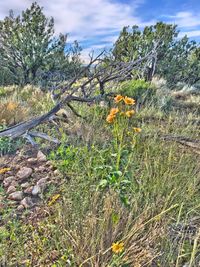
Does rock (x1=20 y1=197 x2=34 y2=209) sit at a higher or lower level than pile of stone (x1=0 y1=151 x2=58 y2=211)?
lower

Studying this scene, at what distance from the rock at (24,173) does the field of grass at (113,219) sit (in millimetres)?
260

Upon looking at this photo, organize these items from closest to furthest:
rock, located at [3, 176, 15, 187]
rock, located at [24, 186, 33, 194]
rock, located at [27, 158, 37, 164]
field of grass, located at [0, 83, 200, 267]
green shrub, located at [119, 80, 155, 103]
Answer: field of grass, located at [0, 83, 200, 267] < rock, located at [24, 186, 33, 194] < rock, located at [3, 176, 15, 187] < rock, located at [27, 158, 37, 164] < green shrub, located at [119, 80, 155, 103]

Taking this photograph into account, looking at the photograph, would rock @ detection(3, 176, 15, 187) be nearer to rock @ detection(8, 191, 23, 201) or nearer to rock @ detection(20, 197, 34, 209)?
rock @ detection(8, 191, 23, 201)

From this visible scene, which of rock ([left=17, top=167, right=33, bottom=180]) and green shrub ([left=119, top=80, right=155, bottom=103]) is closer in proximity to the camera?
rock ([left=17, top=167, right=33, bottom=180])

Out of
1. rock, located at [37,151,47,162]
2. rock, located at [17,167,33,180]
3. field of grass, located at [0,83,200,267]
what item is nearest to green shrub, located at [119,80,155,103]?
rock, located at [37,151,47,162]

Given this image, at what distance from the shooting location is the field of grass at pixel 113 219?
1693 mm

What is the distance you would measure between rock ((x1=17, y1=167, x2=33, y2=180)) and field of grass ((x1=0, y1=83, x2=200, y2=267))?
0.85ft

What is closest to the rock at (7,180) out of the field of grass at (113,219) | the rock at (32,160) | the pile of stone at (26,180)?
the pile of stone at (26,180)

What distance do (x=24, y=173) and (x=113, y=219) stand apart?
142cm

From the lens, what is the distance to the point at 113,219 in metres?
1.73

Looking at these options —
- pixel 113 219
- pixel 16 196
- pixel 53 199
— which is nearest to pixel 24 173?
pixel 16 196

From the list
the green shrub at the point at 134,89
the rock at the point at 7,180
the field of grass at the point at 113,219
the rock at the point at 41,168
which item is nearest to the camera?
the field of grass at the point at 113,219

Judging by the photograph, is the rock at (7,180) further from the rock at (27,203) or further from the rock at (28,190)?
the rock at (27,203)

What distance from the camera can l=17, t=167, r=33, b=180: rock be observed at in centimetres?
284
